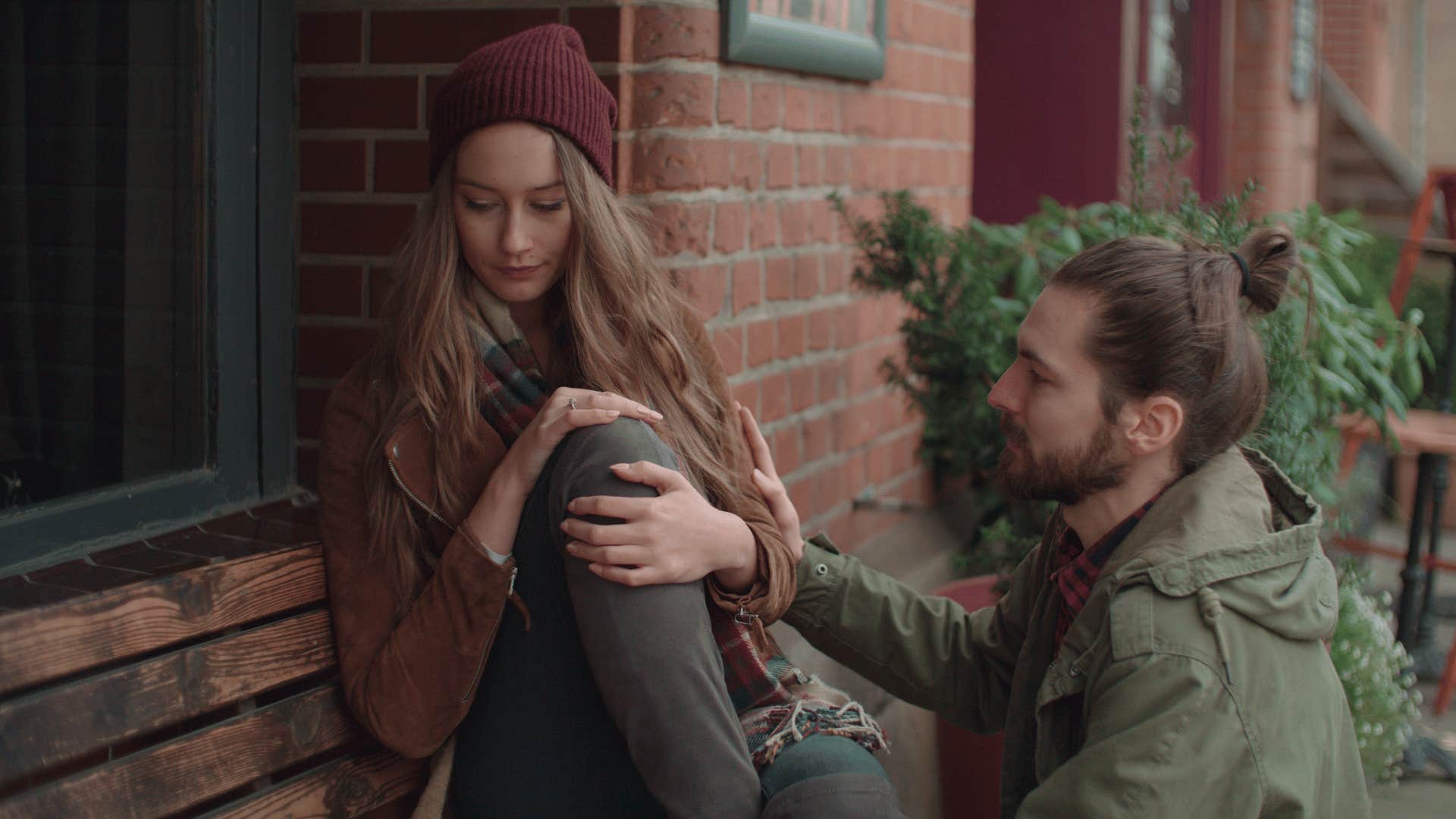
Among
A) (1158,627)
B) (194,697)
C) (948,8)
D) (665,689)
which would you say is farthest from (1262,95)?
(194,697)

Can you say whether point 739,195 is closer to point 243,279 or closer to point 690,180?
point 690,180

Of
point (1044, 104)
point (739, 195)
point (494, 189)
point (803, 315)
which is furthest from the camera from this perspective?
point (1044, 104)

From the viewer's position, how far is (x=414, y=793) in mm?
2154

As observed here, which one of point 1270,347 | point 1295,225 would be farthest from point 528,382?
point 1295,225

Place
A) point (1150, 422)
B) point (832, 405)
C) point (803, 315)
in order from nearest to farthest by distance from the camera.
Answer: point (1150, 422), point (803, 315), point (832, 405)

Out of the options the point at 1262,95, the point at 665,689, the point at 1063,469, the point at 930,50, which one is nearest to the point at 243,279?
the point at 665,689

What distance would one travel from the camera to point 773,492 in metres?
2.22

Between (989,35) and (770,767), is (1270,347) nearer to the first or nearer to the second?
(770,767)

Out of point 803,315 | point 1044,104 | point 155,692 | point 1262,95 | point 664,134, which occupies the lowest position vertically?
point 155,692

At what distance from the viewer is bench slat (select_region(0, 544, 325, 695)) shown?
63.5 inches

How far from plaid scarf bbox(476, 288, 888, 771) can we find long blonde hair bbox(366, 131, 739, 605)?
0.03 meters

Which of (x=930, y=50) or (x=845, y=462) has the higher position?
(x=930, y=50)

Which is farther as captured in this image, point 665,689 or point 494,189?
point 494,189

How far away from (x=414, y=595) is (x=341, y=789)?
0.31 metres
